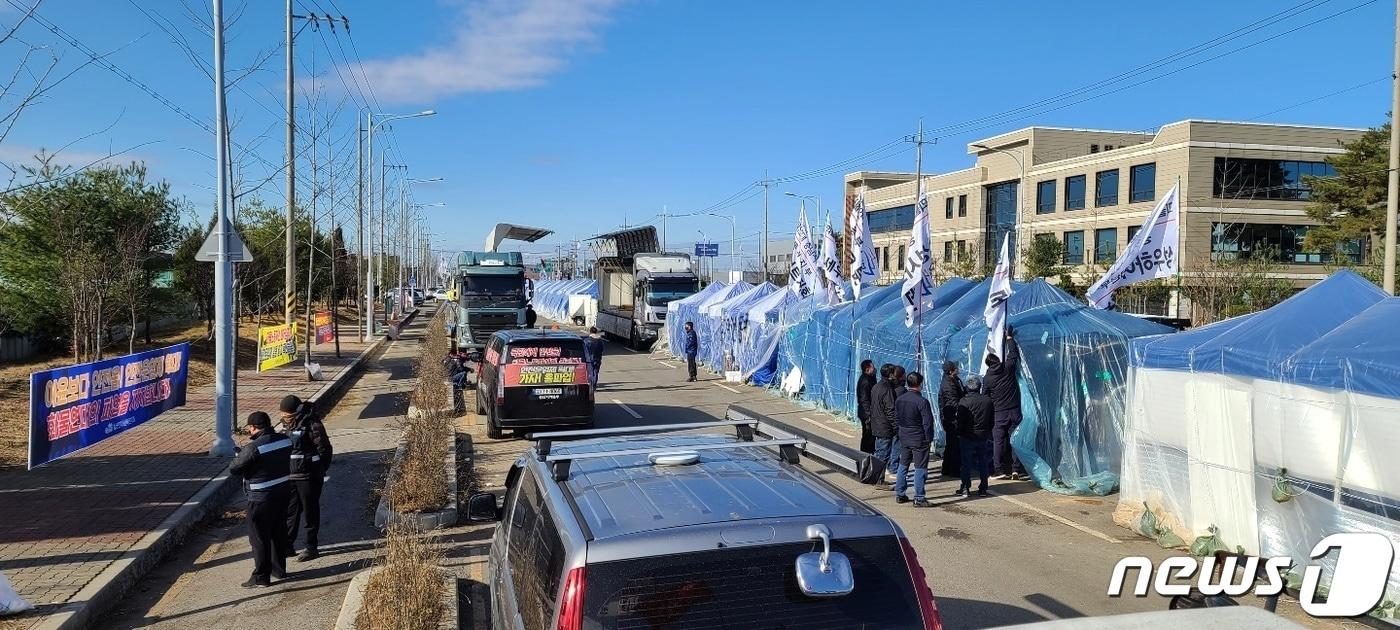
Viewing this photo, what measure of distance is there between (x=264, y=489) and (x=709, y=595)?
19.2 ft

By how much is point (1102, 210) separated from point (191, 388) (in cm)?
4409

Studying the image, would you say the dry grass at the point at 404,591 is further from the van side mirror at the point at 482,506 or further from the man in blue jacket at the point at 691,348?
the man in blue jacket at the point at 691,348

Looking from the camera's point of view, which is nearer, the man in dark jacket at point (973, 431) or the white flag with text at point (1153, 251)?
the man in dark jacket at point (973, 431)

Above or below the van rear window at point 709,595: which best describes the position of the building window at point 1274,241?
above

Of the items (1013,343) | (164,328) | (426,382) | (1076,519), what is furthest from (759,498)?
(164,328)

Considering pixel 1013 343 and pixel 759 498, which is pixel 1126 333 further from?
pixel 759 498

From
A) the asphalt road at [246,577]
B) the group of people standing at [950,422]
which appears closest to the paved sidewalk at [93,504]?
the asphalt road at [246,577]

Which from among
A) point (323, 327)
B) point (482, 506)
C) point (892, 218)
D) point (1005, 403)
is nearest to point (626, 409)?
point (1005, 403)

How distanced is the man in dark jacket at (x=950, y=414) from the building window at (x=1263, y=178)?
38601 millimetres

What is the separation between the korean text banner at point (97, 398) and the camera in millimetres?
10008

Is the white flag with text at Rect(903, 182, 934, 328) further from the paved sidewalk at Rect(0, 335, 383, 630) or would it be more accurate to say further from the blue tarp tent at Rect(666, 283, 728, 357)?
the blue tarp tent at Rect(666, 283, 728, 357)

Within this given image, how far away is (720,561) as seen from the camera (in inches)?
124

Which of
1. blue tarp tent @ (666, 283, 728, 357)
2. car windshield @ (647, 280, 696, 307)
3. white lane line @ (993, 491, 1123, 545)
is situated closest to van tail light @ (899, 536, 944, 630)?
white lane line @ (993, 491, 1123, 545)

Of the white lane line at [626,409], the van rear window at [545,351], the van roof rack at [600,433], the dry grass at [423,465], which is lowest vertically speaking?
the white lane line at [626,409]
